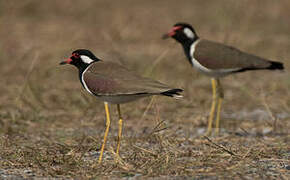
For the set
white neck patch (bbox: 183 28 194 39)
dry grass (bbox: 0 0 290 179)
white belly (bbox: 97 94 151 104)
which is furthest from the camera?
white neck patch (bbox: 183 28 194 39)

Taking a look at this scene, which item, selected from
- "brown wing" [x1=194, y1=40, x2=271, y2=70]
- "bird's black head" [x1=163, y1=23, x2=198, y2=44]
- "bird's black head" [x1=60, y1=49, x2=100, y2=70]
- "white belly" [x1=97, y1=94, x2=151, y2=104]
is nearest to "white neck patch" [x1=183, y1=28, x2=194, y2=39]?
"bird's black head" [x1=163, y1=23, x2=198, y2=44]

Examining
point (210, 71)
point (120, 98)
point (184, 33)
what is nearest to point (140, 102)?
point (184, 33)

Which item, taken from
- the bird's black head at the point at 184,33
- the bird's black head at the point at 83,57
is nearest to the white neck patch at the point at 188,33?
the bird's black head at the point at 184,33

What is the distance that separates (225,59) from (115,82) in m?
2.19

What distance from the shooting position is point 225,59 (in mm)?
6645

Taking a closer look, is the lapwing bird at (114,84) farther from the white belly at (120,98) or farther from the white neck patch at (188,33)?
the white neck patch at (188,33)

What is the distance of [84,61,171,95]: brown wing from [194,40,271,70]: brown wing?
1865 mm

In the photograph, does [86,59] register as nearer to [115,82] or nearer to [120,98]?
[115,82]

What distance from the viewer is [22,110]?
6945mm

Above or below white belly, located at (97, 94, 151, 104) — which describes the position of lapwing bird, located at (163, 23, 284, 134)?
above

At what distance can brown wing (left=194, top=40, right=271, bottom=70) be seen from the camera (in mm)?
6559

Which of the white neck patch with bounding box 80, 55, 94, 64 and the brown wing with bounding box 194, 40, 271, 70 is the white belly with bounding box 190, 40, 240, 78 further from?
the white neck patch with bounding box 80, 55, 94, 64

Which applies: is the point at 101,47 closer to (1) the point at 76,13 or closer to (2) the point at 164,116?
(1) the point at 76,13

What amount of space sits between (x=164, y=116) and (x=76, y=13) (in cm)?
757
